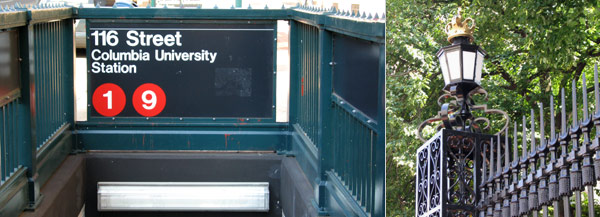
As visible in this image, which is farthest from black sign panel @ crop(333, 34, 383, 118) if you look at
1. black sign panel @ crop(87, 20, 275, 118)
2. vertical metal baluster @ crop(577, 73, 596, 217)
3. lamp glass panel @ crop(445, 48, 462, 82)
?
black sign panel @ crop(87, 20, 275, 118)

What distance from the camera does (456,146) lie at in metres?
5.46

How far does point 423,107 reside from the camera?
17.4 meters

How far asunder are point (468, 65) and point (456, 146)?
975 mm

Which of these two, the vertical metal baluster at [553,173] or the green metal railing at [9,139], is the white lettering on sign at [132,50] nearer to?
the green metal railing at [9,139]

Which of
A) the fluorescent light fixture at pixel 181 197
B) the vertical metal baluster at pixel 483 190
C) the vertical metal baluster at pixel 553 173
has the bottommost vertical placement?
the fluorescent light fixture at pixel 181 197

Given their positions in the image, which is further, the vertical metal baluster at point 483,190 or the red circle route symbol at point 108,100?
the red circle route symbol at point 108,100

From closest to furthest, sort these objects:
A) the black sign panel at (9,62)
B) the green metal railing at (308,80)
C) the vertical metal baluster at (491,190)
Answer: the vertical metal baluster at (491,190) < the black sign panel at (9,62) < the green metal railing at (308,80)

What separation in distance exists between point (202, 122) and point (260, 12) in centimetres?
122

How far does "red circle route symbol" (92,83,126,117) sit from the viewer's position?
773 centimetres

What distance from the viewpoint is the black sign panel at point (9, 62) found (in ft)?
17.4

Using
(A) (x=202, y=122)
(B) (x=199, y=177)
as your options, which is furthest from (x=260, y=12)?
(B) (x=199, y=177)

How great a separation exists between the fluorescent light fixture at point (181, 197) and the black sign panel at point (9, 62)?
6.54ft

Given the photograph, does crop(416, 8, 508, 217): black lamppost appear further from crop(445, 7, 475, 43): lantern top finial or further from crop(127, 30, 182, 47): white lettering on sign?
crop(127, 30, 182, 47): white lettering on sign

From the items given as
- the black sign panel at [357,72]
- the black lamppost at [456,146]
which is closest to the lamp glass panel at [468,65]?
the black lamppost at [456,146]
